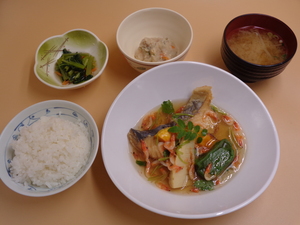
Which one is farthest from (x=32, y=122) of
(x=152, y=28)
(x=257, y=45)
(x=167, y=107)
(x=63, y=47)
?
(x=257, y=45)

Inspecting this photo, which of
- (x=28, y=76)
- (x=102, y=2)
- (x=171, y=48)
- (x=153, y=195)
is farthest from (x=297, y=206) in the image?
(x=102, y=2)

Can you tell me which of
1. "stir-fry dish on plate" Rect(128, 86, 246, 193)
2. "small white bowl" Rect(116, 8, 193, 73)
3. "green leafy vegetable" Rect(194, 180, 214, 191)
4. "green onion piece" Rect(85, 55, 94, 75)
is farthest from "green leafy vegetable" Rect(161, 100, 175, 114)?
"green onion piece" Rect(85, 55, 94, 75)

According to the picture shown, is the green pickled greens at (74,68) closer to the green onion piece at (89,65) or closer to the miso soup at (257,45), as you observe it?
the green onion piece at (89,65)

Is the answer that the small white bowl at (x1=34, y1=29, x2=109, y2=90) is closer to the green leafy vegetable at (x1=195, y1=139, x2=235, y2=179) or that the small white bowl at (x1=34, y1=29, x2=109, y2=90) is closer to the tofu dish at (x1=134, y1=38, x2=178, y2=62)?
the tofu dish at (x1=134, y1=38, x2=178, y2=62)

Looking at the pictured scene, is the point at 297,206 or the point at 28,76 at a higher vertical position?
the point at 28,76

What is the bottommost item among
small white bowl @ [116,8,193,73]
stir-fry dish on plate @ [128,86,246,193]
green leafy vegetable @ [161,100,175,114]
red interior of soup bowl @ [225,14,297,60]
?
stir-fry dish on plate @ [128,86,246,193]

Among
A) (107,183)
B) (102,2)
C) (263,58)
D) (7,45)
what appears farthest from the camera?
(102,2)

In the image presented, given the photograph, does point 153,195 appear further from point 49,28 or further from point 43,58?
point 49,28
